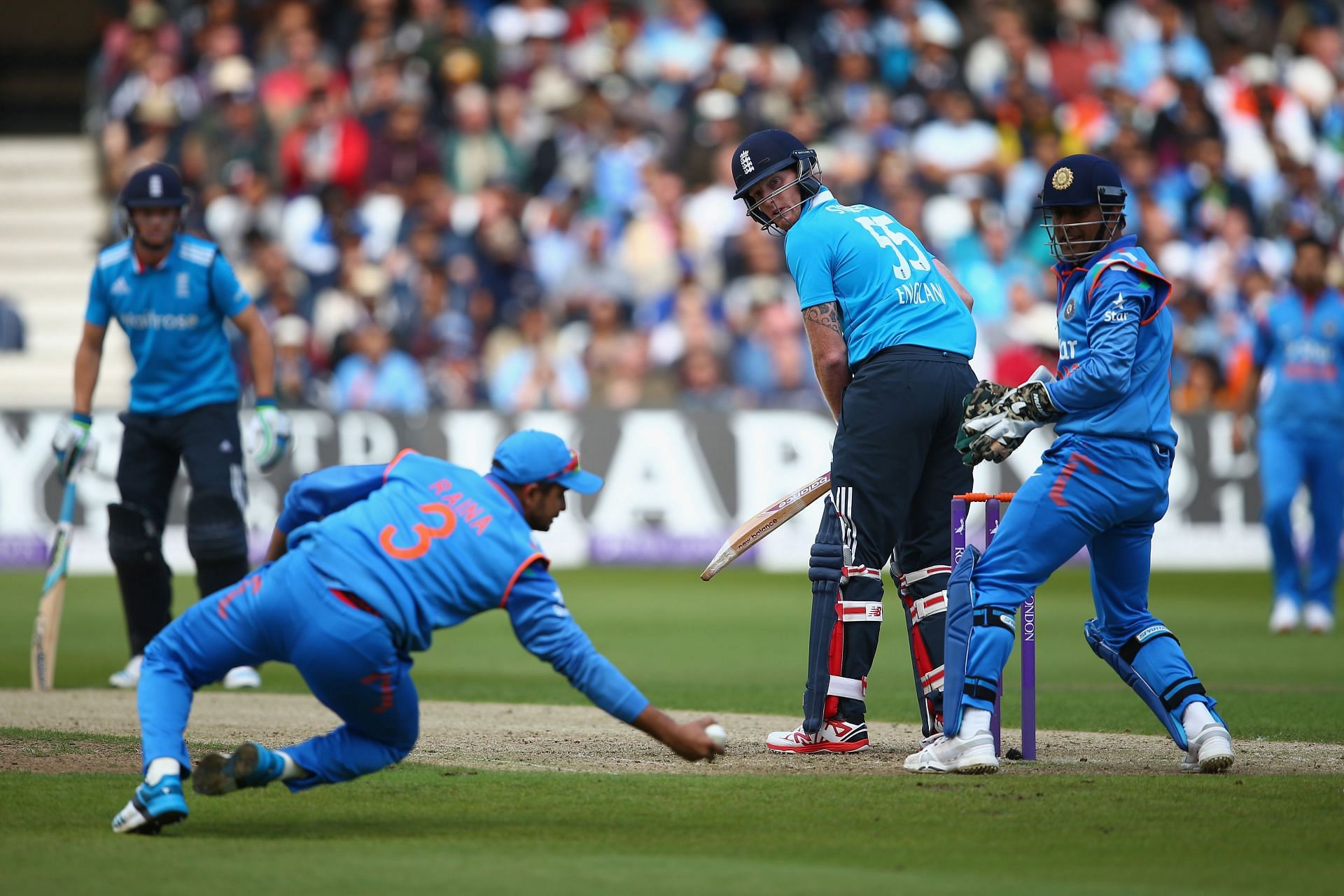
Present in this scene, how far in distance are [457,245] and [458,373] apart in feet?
6.54

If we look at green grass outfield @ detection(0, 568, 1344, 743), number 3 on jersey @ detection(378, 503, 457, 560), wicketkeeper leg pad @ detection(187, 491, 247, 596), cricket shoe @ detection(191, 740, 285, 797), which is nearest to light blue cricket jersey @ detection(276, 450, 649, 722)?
number 3 on jersey @ detection(378, 503, 457, 560)

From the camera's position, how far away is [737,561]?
1905 cm

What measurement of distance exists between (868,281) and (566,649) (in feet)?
8.44

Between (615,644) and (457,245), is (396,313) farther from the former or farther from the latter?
(615,644)

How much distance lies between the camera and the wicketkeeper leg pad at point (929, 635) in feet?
24.8

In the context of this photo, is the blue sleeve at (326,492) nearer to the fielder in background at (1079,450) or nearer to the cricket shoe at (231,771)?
the cricket shoe at (231,771)

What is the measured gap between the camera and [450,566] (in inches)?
223

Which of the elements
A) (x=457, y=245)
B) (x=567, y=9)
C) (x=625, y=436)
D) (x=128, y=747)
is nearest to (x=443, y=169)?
(x=457, y=245)

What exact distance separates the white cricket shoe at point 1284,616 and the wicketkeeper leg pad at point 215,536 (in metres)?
7.71

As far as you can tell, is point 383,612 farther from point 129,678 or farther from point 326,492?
point 129,678

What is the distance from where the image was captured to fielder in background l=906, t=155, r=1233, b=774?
22.2ft

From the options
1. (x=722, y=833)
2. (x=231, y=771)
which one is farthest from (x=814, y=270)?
(x=231, y=771)

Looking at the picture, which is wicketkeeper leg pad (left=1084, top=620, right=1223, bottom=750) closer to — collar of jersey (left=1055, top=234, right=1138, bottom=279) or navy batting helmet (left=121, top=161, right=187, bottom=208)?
collar of jersey (left=1055, top=234, right=1138, bottom=279)

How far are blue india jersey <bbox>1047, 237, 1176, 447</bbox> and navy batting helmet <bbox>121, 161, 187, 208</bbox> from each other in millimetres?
5101
